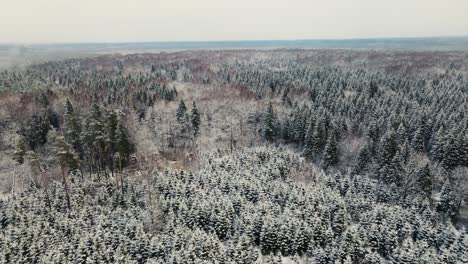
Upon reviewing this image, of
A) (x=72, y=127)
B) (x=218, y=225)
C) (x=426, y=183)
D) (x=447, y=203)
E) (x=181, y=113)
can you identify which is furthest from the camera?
(x=181, y=113)

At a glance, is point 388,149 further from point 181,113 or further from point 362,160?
point 181,113

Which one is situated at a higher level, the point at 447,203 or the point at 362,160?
the point at 362,160

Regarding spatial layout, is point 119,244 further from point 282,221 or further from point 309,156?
point 309,156

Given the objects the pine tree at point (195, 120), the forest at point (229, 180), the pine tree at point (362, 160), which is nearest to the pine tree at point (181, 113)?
the forest at point (229, 180)

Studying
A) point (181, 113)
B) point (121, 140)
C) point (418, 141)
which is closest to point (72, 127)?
point (121, 140)

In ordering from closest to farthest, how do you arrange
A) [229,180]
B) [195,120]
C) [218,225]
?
[218,225], [229,180], [195,120]

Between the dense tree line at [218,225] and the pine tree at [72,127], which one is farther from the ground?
the pine tree at [72,127]

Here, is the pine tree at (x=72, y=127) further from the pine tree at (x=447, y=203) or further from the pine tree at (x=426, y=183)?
the pine tree at (x=447, y=203)

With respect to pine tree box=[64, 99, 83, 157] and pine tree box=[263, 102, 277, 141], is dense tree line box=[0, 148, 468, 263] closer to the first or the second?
pine tree box=[64, 99, 83, 157]

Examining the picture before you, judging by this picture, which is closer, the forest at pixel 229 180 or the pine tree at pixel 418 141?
the forest at pixel 229 180
